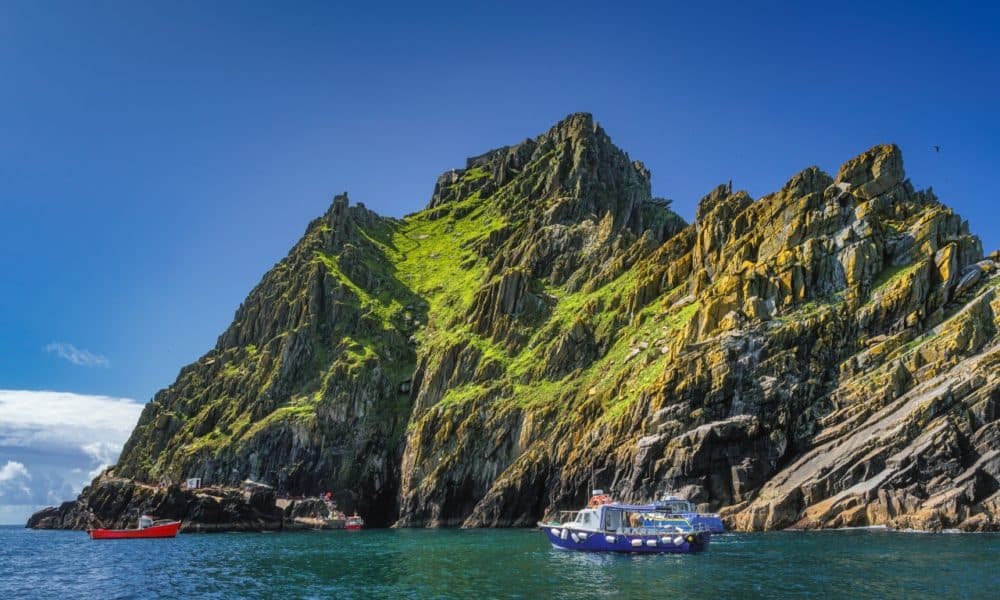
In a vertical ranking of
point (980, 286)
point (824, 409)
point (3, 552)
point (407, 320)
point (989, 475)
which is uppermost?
point (407, 320)

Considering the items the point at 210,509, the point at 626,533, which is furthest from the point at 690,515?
the point at 210,509

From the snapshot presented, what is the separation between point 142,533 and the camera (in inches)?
4717

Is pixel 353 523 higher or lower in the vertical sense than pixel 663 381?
lower

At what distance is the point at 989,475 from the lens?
75125 millimetres

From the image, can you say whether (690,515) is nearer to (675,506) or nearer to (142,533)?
(675,506)

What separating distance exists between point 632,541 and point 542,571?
701 inches

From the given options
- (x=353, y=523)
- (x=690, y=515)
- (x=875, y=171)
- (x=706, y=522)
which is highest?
(x=875, y=171)

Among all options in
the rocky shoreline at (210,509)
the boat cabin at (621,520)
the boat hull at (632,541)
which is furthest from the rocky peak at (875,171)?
the rocky shoreline at (210,509)

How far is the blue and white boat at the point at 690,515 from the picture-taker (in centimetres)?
8019

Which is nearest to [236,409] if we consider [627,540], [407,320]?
[407,320]

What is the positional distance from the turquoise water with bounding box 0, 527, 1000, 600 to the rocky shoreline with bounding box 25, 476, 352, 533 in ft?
166

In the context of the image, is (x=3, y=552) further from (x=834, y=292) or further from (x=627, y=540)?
(x=834, y=292)

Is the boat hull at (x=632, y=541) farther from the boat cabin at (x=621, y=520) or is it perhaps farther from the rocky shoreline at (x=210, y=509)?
the rocky shoreline at (x=210, y=509)

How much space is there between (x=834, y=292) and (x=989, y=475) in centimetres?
3875
